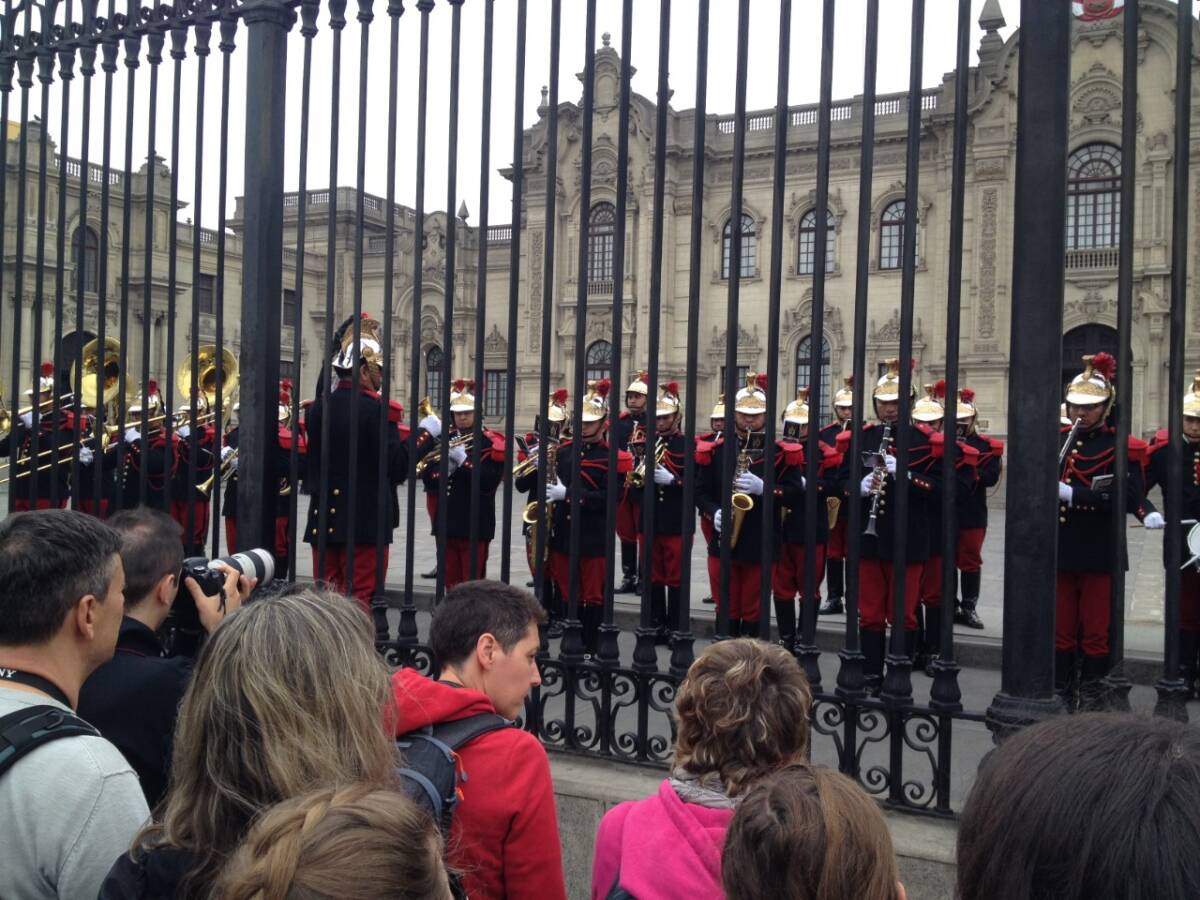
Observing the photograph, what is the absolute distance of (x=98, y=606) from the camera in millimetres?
2459

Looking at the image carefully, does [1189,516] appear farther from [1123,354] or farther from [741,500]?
[1123,354]

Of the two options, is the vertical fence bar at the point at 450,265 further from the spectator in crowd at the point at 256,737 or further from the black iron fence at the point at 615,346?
the spectator in crowd at the point at 256,737

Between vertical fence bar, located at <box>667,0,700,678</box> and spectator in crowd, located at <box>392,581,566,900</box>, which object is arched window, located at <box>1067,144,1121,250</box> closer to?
vertical fence bar, located at <box>667,0,700,678</box>

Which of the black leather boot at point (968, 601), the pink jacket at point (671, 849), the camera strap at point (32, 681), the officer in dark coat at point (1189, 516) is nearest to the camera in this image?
the pink jacket at point (671, 849)

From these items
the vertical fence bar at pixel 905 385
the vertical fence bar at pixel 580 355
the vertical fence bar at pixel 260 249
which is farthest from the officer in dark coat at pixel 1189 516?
the vertical fence bar at pixel 260 249

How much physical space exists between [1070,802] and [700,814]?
115 cm

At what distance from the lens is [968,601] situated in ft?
28.8

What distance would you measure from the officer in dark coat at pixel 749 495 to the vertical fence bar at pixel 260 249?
339 centimetres

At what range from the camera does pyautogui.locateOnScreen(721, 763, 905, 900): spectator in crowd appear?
5.04 ft

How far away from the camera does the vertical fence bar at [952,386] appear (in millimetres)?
3492

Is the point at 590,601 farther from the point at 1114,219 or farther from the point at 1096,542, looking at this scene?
the point at 1114,219

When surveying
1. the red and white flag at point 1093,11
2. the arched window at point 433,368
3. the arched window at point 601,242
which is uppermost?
the arched window at point 601,242

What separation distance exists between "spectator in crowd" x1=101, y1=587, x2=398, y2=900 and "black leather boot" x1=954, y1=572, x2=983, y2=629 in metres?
7.39

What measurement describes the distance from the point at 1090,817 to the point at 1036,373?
2522 mm
